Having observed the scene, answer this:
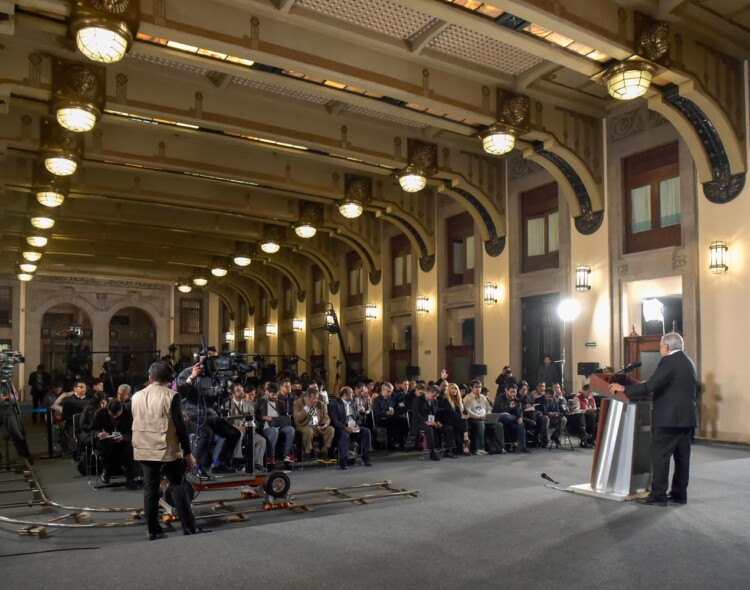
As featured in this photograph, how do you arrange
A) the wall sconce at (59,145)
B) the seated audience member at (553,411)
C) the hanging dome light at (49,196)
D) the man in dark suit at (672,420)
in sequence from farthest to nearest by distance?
the hanging dome light at (49,196) < the wall sconce at (59,145) < the seated audience member at (553,411) < the man in dark suit at (672,420)

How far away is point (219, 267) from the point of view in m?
25.1

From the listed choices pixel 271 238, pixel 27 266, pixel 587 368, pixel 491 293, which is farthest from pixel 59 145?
pixel 27 266

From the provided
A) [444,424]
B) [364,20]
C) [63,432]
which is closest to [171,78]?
[364,20]

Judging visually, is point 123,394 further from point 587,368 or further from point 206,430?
point 587,368

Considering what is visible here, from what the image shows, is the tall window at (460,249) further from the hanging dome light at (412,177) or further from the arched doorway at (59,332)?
the arched doorway at (59,332)

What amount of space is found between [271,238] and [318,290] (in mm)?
5078

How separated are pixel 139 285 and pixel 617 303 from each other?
24942 millimetres

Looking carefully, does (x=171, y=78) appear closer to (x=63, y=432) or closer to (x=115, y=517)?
(x=63, y=432)

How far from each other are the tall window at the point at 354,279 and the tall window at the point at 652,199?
34.5 feet

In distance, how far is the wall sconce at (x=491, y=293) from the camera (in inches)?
625

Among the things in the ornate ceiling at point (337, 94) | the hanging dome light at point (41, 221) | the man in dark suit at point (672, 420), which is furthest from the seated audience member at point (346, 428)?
the hanging dome light at point (41, 221)

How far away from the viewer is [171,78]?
11062 mm

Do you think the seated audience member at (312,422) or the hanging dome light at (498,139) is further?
the hanging dome light at (498,139)

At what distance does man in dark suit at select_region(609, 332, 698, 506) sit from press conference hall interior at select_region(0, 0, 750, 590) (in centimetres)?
33
